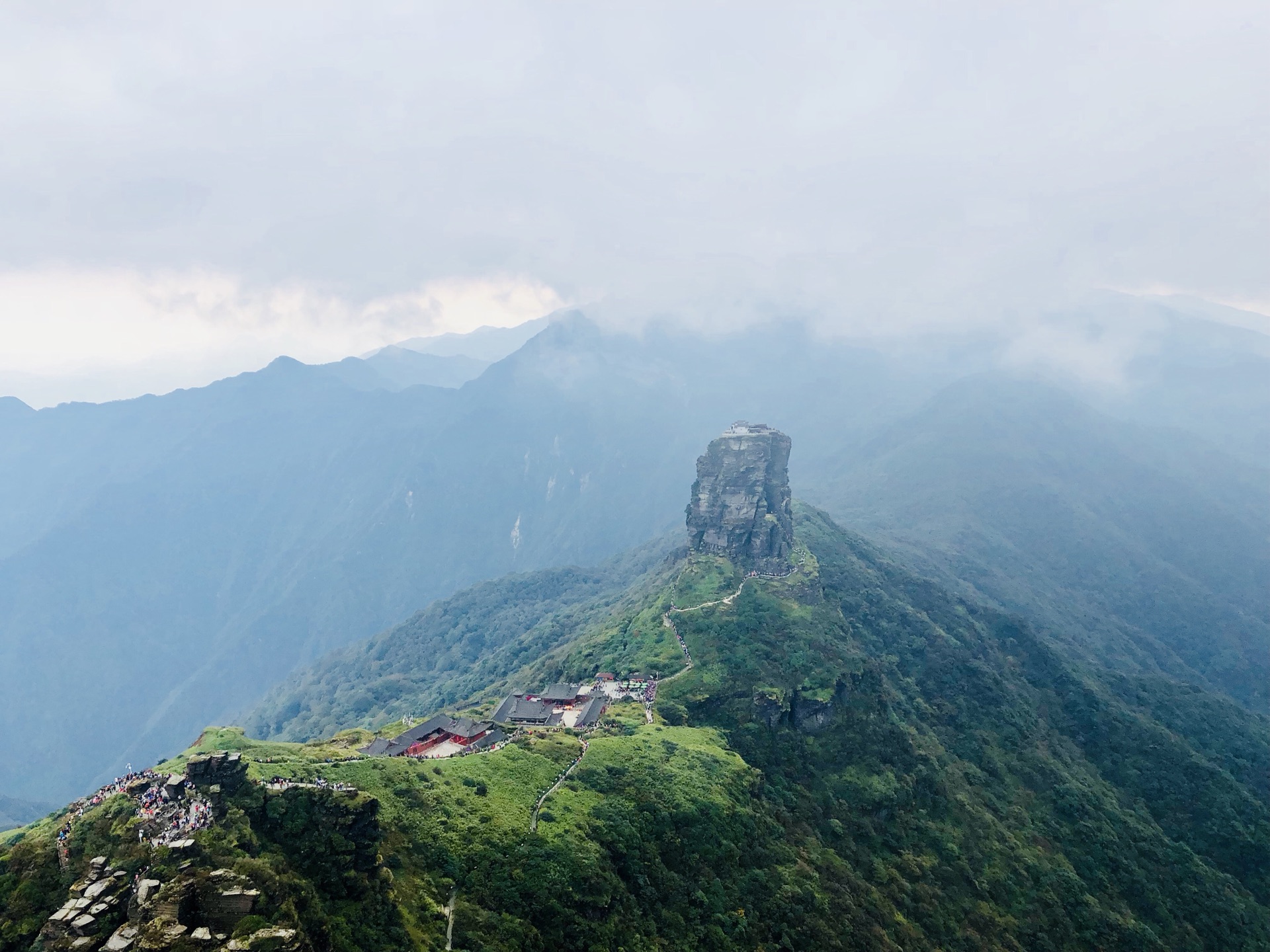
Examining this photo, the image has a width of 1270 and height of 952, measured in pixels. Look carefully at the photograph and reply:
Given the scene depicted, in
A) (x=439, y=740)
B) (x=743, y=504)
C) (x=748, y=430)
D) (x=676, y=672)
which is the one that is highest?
(x=748, y=430)

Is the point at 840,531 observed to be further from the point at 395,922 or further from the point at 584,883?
the point at 395,922

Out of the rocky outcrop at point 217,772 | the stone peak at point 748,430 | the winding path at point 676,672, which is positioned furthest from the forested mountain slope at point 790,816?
the stone peak at point 748,430

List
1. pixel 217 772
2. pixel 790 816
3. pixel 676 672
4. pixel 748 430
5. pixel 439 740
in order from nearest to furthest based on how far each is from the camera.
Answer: pixel 217 772 → pixel 439 740 → pixel 790 816 → pixel 676 672 → pixel 748 430

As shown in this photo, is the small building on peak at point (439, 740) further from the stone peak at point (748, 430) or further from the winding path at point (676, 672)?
the stone peak at point (748, 430)

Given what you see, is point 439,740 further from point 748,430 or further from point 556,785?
point 748,430

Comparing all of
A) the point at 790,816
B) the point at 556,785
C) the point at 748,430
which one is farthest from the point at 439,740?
the point at 748,430

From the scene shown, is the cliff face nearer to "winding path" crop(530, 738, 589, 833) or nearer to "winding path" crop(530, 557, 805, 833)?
"winding path" crop(530, 557, 805, 833)
